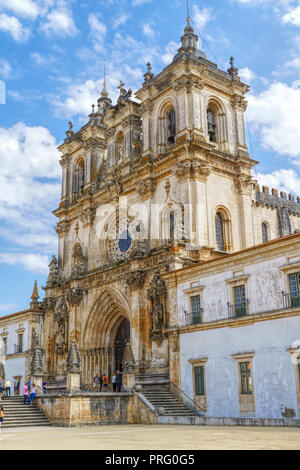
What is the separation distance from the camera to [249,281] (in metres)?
23.7

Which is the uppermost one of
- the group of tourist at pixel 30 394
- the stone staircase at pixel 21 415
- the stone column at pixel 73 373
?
the stone column at pixel 73 373

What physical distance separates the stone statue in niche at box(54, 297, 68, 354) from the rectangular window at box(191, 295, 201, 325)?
51.5ft

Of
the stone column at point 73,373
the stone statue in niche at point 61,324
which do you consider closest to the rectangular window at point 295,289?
the stone column at point 73,373

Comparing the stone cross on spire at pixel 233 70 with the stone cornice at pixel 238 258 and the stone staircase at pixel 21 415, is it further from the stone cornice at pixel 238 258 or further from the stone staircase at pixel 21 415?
the stone staircase at pixel 21 415

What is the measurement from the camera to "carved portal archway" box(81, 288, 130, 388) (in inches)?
1448

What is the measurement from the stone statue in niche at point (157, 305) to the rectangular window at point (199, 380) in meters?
4.73

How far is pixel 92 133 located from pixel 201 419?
29.4m

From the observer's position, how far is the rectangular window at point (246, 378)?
74.2ft

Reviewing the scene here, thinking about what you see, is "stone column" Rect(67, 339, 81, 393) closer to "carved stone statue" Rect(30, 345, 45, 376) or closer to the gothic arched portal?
"carved stone statue" Rect(30, 345, 45, 376)

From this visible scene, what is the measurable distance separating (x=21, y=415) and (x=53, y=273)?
1919 cm

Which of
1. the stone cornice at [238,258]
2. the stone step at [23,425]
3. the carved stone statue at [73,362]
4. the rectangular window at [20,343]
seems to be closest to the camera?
the stone cornice at [238,258]

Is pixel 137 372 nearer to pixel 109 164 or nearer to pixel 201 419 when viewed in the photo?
pixel 201 419
